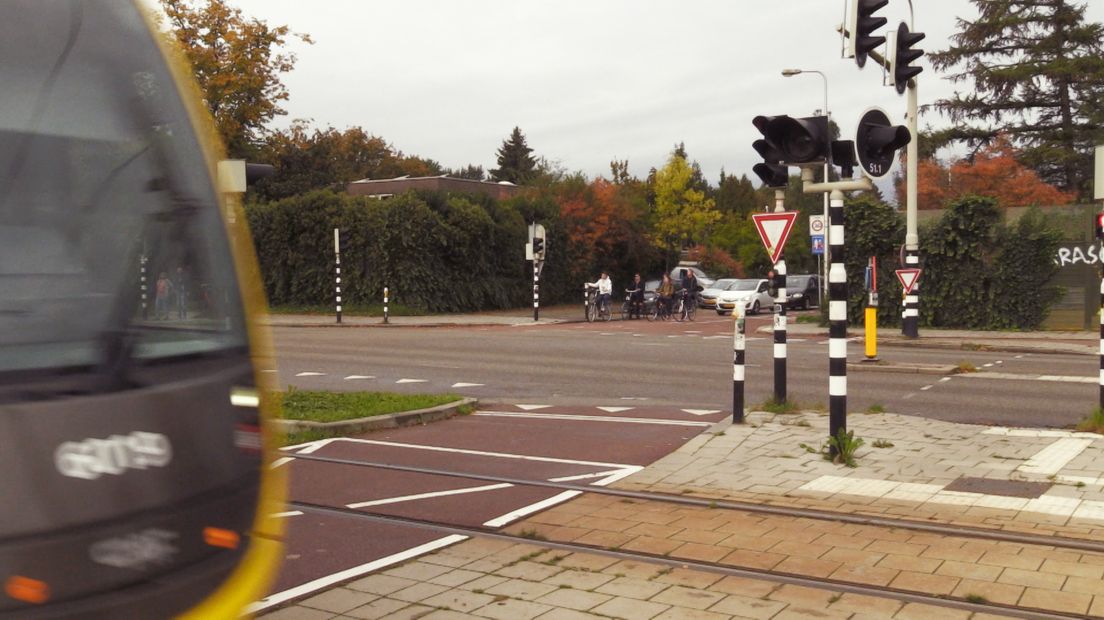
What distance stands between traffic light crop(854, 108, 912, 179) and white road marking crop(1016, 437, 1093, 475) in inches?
104

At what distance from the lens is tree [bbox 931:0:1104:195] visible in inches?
1865

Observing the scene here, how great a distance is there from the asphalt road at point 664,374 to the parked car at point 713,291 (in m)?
16.3

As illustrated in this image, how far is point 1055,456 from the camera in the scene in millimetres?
8875

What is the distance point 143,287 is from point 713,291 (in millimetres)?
41528

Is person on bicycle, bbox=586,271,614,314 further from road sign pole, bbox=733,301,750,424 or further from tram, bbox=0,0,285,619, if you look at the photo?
tram, bbox=0,0,285,619

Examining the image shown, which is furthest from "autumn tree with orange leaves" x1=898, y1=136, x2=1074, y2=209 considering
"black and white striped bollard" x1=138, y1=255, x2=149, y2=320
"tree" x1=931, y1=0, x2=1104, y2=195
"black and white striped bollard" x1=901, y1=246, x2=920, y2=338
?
"black and white striped bollard" x1=138, y1=255, x2=149, y2=320

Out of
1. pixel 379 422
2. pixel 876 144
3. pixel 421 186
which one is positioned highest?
pixel 421 186

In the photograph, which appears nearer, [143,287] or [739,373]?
[143,287]

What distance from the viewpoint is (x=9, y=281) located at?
10.00ft

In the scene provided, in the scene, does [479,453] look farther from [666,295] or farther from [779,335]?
[666,295]

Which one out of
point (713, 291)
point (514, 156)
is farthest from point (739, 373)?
point (514, 156)

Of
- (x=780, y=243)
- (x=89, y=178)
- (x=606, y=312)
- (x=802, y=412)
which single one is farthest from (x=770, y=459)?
(x=606, y=312)

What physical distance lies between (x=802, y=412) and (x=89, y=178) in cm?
926

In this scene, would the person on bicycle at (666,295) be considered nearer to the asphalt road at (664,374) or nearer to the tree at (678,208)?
the asphalt road at (664,374)
